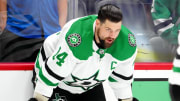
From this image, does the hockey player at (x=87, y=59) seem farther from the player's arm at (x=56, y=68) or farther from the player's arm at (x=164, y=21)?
the player's arm at (x=164, y=21)

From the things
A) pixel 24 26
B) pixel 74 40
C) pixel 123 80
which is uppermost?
pixel 74 40

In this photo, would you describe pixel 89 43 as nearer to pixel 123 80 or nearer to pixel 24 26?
pixel 123 80

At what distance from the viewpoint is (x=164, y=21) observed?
6.78 feet

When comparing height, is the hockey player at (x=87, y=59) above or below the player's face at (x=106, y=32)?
below

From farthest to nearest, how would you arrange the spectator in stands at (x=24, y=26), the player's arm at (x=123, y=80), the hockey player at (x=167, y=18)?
the hockey player at (x=167, y=18), the spectator in stands at (x=24, y=26), the player's arm at (x=123, y=80)

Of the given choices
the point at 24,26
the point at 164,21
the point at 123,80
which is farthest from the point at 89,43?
the point at 164,21

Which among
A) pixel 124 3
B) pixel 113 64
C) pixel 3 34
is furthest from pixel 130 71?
pixel 3 34

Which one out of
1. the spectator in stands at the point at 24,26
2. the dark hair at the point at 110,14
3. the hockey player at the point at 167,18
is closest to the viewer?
the dark hair at the point at 110,14

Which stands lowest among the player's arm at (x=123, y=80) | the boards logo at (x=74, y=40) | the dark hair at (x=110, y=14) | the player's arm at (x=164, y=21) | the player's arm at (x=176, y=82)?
the player's arm at (x=123, y=80)

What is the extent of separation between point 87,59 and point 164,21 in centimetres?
79

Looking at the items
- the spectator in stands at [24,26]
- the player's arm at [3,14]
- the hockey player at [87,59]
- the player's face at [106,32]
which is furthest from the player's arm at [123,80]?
the player's arm at [3,14]

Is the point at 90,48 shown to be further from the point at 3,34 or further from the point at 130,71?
the point at 3,34

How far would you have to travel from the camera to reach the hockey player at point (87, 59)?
1.39m

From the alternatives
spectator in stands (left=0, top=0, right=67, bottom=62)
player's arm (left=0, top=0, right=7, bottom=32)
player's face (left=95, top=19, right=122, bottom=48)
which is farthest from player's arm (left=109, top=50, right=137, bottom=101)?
player's arm (left=0, top=0, right=7, bottom=32)
